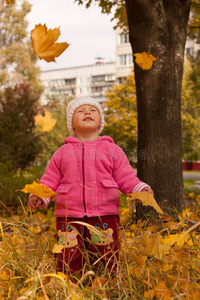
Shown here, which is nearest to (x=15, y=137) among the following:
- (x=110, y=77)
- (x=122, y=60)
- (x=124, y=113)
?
(x=124, y=113)

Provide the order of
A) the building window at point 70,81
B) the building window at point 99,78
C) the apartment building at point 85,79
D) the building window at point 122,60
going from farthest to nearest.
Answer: the building window at point 70,81, the building window at point 99,78, the apartment building at point 85,79, the building window at point 122,60

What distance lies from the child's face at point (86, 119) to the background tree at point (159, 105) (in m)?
1.14

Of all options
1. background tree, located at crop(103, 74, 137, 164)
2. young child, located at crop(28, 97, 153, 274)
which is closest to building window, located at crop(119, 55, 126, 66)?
background tree, located at crop(103, 74, 137, 164)

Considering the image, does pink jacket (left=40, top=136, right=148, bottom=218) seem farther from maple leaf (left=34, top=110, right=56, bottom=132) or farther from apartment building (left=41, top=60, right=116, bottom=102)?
apartment building (left=41, top=60, right=116, bottom=102)

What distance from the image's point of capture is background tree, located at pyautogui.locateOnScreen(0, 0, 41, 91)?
83.0 ft

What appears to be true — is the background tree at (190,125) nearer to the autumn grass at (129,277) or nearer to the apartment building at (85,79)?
the autumn grass at (129,277)

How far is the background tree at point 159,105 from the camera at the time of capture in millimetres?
3529

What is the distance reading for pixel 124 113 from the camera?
20.3 metres

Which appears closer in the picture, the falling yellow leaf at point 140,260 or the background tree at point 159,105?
the falling yellow leaf at point 140,260

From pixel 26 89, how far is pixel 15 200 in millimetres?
9118

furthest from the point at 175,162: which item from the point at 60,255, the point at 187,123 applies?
the point at 187,123

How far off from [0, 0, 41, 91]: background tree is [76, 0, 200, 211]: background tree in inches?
876

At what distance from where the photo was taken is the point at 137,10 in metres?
3.53

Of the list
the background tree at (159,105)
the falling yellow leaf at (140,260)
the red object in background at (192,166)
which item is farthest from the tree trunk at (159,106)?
the red object in background at (192,166)
